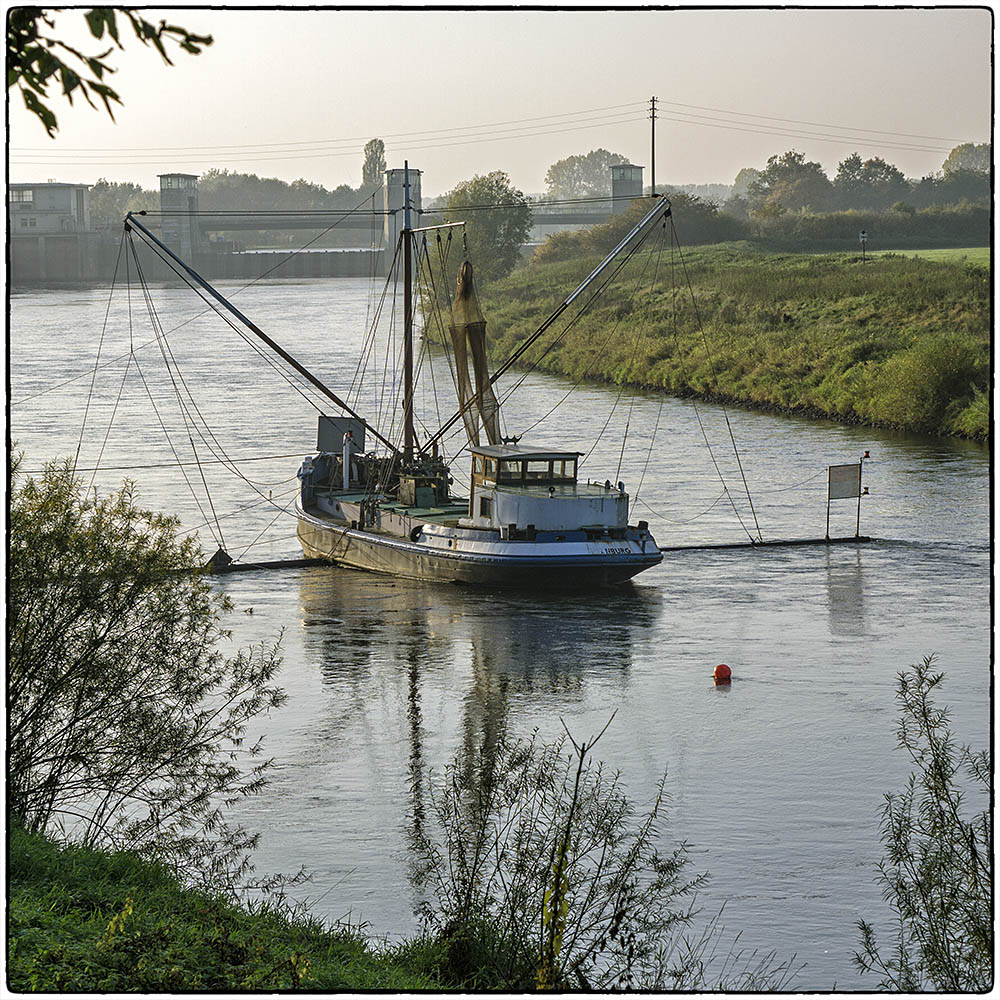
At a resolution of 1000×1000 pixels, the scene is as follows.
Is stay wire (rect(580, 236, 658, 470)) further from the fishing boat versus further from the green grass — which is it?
the green grass

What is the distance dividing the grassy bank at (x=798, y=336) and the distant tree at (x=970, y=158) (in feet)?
54.8

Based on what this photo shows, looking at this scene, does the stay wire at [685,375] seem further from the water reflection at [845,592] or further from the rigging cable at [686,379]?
the water reflection at [845,592]

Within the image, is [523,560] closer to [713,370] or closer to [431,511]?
[431,511]

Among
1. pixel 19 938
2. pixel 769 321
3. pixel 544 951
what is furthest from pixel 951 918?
pixel 769 321

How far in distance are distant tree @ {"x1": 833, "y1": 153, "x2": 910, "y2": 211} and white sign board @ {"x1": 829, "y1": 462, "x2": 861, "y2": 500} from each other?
840 inches

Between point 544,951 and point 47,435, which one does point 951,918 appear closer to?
point 544,951

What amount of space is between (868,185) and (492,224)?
106ft

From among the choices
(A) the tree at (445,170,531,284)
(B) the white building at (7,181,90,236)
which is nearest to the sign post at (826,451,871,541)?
(B) the white building at (7,181,90,236)

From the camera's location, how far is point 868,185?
216 feet

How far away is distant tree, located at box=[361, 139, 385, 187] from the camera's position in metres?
33.8

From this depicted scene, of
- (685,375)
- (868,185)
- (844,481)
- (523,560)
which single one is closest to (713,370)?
(685,375)

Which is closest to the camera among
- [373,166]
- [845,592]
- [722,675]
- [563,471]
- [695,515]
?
[722,675]

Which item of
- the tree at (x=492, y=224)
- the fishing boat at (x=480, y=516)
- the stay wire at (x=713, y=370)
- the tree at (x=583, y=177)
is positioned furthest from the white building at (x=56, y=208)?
the fishing boat at (x=480, y=516)

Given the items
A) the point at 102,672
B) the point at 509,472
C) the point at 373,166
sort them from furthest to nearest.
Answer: the point at 373,166
the point at 509,472
the point at 102,672
